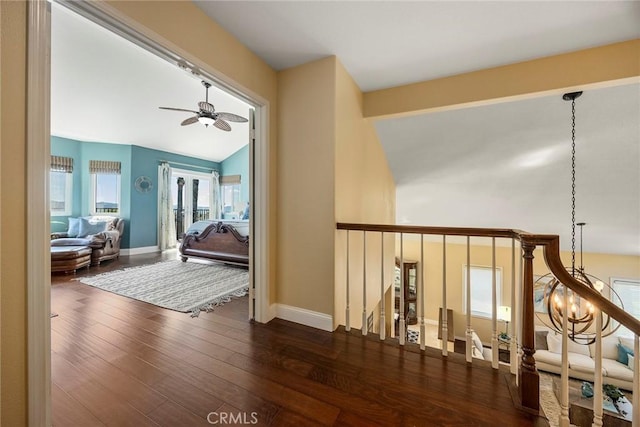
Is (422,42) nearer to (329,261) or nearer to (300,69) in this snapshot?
(300,69)

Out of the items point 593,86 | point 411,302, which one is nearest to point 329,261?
point 593,86

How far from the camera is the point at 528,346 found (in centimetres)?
140

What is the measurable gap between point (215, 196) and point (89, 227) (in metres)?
3.19

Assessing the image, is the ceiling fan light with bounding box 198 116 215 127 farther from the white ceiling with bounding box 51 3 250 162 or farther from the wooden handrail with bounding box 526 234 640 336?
the wooden handrail with bounding box 526 234 640 336

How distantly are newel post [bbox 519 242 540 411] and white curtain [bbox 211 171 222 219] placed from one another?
7590mm

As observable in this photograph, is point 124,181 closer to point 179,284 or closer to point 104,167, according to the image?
point 104,167

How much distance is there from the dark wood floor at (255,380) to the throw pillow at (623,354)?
21.0ft

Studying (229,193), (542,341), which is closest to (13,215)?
(229,193)

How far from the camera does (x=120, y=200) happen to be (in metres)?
5.66

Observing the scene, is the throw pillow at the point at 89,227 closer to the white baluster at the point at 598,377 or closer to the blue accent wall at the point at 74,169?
the blue accent wall at the point at 74,169

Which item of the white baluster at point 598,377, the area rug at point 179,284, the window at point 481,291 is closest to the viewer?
the white baluster at point 598,377

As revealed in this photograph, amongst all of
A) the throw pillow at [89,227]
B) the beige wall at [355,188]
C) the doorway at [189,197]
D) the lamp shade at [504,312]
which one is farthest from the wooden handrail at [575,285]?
the doorway at [189,197]

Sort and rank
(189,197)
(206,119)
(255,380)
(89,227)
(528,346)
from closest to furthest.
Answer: (528,346), (255,380), (206,119), (89,227), (189,197)

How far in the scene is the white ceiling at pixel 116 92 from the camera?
306 centimetres
